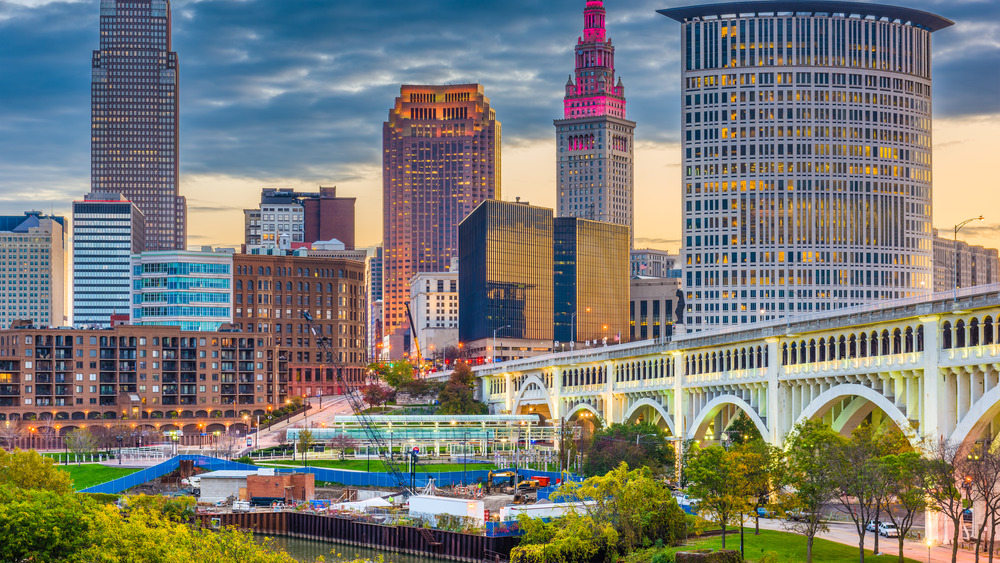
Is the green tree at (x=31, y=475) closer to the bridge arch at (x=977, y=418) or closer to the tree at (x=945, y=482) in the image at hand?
the tree at (x=945, y=482)

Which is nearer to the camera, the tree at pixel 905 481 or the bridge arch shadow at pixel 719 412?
the tree at pixel 905 481

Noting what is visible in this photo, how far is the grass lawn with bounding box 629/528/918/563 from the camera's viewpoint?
289 ft

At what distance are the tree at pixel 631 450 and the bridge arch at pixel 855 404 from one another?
21178 mm

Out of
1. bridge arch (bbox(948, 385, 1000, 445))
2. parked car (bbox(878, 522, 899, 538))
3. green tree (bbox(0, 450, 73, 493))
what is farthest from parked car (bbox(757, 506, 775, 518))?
green tree (bbox(0, 450, 73, 493))

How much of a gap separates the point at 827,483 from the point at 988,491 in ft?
35.9

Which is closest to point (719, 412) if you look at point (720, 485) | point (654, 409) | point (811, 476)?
point (654, 409)

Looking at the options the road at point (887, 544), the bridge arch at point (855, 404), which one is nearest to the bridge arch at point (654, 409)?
the bridge arch at point (855, 404)

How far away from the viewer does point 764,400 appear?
424ft

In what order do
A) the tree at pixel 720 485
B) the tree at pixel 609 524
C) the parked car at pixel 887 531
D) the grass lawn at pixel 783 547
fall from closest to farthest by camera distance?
the grass lawn at pixel 783 547
the tree at pixel 609 524
the tree at pixel 720 485
the parked car at pixel 887 531

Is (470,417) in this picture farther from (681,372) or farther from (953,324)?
(953,324)

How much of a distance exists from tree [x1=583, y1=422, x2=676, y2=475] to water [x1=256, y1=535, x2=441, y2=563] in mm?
30657

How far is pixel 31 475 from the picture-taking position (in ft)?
357

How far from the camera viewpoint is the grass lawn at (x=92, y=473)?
15650cm

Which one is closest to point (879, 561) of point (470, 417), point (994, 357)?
point (994, 357)
